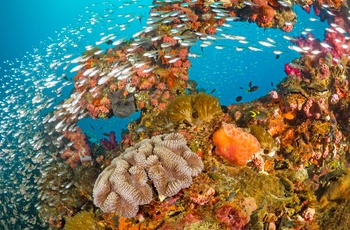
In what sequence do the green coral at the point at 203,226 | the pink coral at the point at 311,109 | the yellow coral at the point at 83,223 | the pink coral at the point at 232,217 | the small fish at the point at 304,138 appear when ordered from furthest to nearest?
the pink coral at the point at 311,109, the small fish at the point at 304,138, the yellow coral at the point at 83,223, the pink coral at the point at 232,217, the green coral at the point at 203,226

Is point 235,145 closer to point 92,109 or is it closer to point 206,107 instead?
point 206,107

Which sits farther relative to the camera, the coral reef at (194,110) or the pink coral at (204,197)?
the coral reef at (194,110)

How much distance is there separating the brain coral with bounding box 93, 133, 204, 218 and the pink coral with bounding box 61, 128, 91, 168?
288 inches

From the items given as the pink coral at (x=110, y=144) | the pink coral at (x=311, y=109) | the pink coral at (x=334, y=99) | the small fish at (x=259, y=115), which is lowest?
the pink coral at (x=110, y=144)

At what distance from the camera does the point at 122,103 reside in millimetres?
11070

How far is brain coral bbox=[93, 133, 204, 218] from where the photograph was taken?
468 centimetres

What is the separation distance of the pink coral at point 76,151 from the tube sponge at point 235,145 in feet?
24.8

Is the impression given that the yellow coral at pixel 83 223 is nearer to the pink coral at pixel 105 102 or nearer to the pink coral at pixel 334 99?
the pink coral at pixel 105 102

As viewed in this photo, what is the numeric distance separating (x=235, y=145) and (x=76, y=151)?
353 inches

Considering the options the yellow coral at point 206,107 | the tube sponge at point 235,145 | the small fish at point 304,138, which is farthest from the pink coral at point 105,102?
the small fish at point 304,138

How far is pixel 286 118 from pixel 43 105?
360 inches

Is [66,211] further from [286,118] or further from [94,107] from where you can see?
[286,118]

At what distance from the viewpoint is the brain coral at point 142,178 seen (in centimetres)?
468

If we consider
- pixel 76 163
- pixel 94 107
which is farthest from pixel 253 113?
pixel 76 163
